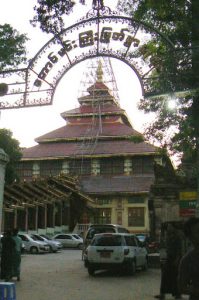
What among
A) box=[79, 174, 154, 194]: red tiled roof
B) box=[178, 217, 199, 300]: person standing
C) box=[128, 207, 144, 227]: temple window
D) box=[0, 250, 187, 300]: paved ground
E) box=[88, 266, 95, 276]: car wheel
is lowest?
box=[0, 250, 187, 300]: paved ground

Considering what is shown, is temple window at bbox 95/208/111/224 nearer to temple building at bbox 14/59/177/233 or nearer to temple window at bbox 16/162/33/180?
temple building at bbox 14/59/177/233

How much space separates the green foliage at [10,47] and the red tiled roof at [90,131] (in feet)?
146

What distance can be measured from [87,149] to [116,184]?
18.4 feet

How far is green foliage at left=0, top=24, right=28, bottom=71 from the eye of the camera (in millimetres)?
11430

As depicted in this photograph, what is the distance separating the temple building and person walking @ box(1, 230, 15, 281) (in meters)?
36.2

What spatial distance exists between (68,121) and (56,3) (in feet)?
173

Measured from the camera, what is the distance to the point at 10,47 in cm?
1155

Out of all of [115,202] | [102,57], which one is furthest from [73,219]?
[102,57]

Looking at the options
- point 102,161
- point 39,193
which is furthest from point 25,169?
point 39,193

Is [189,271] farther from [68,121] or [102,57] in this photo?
[68,121]

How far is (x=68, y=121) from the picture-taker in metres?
62.5

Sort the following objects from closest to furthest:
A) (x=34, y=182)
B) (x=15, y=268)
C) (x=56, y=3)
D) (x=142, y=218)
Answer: (x=56, y=3) < (x=15, y=268) < (x=34, y=182) < (x=142, y=218)

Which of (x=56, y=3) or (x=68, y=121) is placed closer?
(x=56, y=3)

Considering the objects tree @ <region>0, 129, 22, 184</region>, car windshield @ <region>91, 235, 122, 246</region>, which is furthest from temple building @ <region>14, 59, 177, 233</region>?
car windshield @ <region>91, 235, 122, 246</region>
